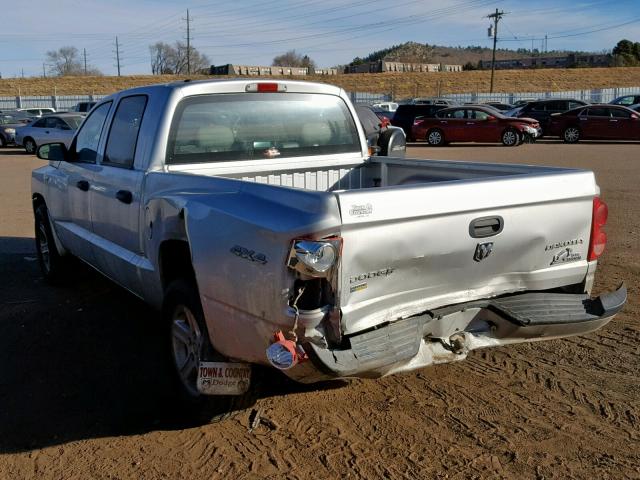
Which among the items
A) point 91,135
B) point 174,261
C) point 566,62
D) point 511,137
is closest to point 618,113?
point 511,137

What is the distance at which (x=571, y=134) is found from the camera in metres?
28.3

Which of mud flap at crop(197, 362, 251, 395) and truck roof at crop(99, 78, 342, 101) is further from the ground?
truck roof at crop(99, 78, 342, 101)

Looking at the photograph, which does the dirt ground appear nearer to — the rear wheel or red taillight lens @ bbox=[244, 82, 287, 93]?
red taillight lens @ bbox=[244, 82, 287, 93]

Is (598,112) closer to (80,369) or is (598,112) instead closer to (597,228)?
(597,228)

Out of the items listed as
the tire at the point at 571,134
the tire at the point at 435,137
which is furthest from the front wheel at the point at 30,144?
the tire at the point at 571,134

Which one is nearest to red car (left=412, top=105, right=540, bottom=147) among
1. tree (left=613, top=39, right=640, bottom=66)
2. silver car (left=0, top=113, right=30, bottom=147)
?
silver car (left=0, top=113, right=30, bottom=147)

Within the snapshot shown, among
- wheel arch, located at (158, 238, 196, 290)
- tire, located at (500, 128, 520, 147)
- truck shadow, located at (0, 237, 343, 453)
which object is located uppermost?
wheel arch, located at (158, 238, 196, 290)

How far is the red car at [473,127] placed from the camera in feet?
89.2

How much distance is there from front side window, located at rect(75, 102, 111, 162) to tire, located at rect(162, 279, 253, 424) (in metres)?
2.06

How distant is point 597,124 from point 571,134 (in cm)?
117

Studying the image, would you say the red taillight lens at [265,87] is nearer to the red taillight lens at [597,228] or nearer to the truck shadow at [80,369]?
the truck shadow at [80,369]

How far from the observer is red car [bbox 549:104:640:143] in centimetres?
2697

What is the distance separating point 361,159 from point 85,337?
8.93 feet

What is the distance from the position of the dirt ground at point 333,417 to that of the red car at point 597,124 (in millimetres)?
23745
